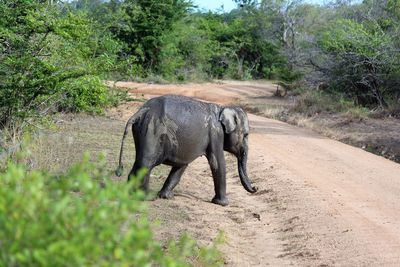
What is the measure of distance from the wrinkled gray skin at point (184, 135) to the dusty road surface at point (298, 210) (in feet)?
1.76

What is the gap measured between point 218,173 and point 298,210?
4.40 ft

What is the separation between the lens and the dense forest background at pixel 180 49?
400 inches

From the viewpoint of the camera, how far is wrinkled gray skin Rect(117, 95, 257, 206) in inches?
363

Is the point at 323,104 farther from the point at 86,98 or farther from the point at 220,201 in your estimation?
the point at 220,201

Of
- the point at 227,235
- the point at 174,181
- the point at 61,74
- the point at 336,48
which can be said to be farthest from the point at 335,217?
the point at 336,48

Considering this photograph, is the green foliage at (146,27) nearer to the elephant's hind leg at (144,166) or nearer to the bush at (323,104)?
the bush at (323,104)

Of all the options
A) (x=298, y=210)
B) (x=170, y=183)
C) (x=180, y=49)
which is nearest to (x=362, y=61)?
(x=298, y=210)

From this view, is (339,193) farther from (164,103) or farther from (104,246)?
(104,246)

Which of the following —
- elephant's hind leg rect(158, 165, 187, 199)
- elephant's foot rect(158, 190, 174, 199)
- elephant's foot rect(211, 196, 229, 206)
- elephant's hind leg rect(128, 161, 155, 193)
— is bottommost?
Result: elephant's foot rect(211, 196, 229, 206)

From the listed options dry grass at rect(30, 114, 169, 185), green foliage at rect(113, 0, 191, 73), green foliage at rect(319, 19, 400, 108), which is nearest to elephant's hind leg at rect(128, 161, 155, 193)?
dry grass at rect(30, 114, 169, 185)

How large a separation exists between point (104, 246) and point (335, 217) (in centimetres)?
688

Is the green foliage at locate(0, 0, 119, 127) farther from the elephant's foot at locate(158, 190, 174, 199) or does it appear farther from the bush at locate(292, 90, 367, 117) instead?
the bush at locate(292, 90, 367, 117)

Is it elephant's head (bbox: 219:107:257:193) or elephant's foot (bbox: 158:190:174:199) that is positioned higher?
elephant's head (bbox: 219:107:257:193)

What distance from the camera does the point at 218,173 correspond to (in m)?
10.1
